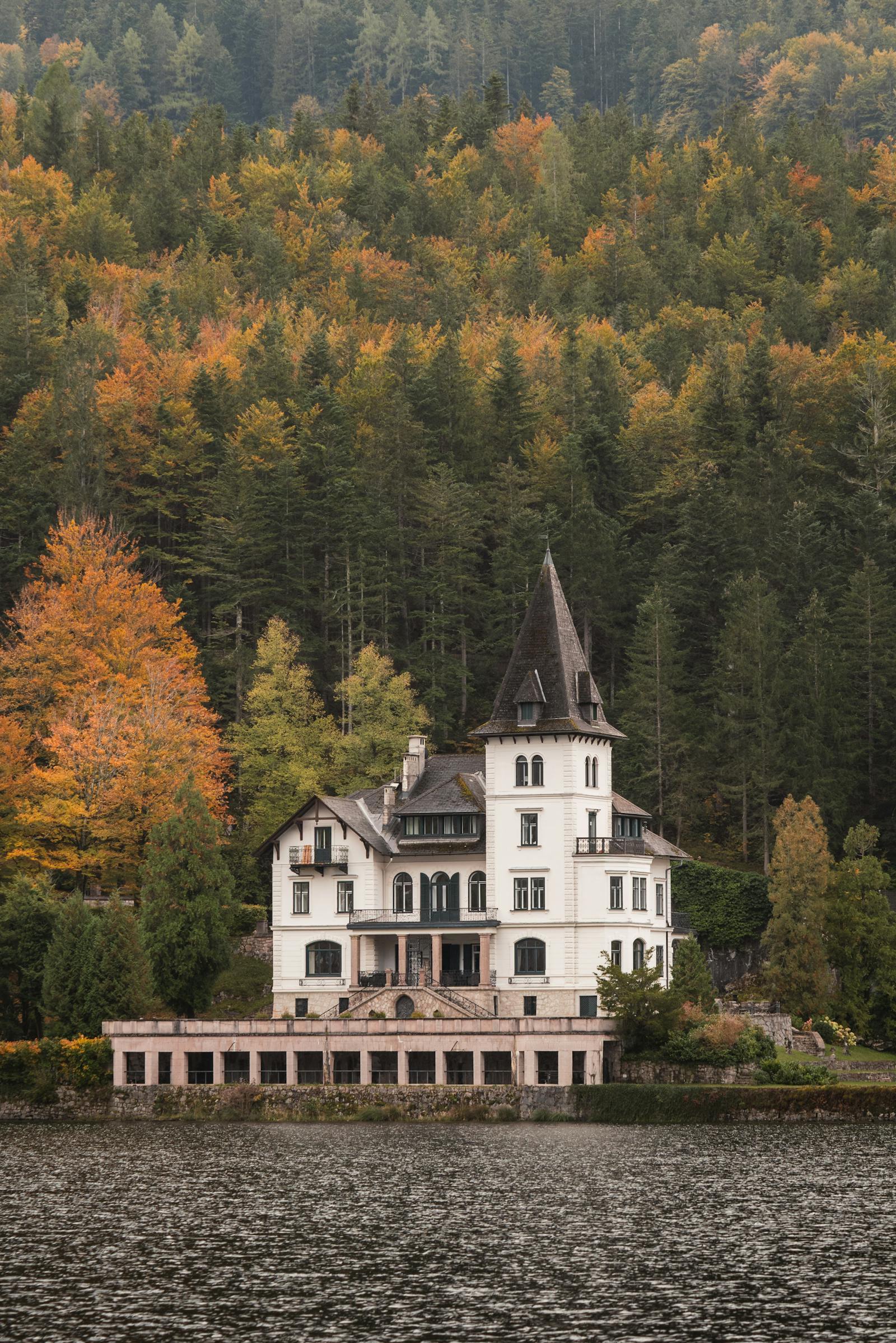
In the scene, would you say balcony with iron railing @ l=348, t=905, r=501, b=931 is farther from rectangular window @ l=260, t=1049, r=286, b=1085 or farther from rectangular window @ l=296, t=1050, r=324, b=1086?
rectangular window @ l=296, t=1050, r=324, b=1086

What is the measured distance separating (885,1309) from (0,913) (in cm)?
5257

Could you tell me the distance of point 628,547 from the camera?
393ft

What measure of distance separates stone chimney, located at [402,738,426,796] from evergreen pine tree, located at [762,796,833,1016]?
627 inches

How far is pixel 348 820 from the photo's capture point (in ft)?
300

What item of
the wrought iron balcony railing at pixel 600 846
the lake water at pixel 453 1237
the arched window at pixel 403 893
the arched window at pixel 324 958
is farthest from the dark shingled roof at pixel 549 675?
the lake water at pixel 453 1237

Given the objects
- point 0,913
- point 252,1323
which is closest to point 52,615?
point 0,913

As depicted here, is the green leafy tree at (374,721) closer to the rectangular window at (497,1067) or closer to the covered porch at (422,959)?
the covered porch at (422,959)

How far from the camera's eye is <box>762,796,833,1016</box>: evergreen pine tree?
8812 cm

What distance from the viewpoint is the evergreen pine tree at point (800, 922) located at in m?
88.1

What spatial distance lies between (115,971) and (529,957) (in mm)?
17064

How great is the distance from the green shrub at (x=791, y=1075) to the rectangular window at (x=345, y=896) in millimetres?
22103

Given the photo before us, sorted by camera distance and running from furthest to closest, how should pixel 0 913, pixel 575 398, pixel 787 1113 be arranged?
pixel 575 398 < pixel 0 913 < pixel 787 1113

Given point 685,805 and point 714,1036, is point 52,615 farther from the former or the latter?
point 714,1036

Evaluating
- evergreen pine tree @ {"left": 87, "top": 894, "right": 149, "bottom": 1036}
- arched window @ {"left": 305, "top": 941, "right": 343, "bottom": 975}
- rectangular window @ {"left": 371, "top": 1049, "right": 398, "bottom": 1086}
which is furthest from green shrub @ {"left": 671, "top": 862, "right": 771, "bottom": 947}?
evergreen pine tree @ {"left": 87, "top": 894, "right": 149, "bottom": 1036}
